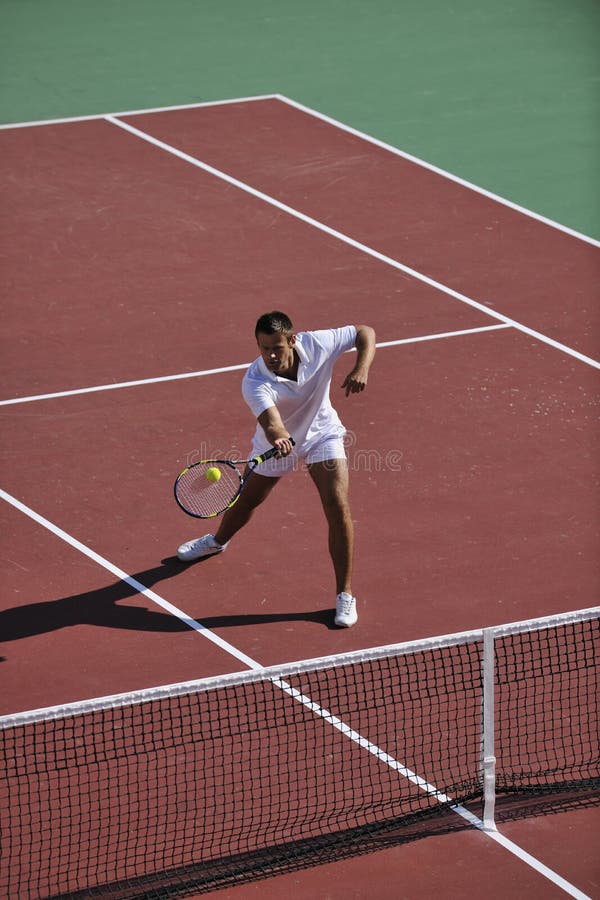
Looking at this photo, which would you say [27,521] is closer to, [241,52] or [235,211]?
[235,211]

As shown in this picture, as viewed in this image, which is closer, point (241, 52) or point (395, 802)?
point (395, 802)

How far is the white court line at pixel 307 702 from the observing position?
759 cm

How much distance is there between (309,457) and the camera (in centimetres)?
980

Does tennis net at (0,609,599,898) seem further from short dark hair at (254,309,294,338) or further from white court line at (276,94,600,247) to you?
white court line at (276,94,600,247)

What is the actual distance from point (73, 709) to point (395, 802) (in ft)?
5.87

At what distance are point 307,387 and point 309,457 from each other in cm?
42

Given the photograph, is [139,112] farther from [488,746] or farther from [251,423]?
[488,746]

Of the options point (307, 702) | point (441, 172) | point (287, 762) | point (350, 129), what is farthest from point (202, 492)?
point (350, 129)

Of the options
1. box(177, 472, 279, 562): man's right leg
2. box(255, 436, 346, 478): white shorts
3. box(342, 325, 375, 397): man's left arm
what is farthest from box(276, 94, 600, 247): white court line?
box(255, 436, 346, 478): white shorts

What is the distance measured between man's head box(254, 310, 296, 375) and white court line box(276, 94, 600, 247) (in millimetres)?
7470

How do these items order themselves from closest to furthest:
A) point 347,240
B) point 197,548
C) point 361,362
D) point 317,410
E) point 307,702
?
point 307,702, point 361,362, point 317,410, point 197,548, point 347,240

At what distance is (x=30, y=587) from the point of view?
10320 millimetres

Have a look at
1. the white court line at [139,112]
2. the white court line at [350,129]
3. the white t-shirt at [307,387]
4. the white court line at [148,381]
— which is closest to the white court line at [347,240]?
the white court line at [139,112]

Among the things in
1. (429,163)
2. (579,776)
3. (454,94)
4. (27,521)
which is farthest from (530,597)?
(454,94)
